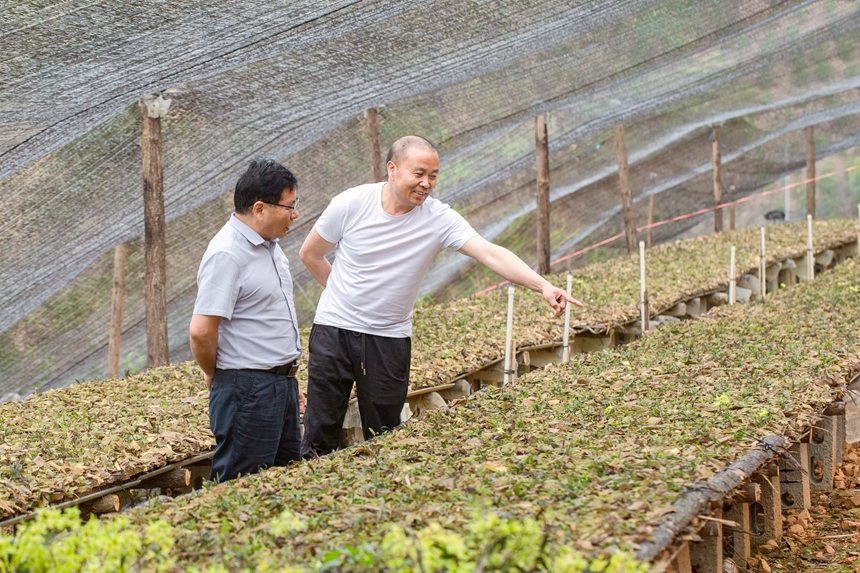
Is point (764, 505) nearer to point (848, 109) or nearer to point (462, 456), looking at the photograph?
point (462, 456)

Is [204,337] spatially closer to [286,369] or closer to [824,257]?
[286,369]

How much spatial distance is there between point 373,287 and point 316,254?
0.39m

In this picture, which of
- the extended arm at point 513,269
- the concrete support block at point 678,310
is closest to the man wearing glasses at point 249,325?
the extended arm at point 513,269

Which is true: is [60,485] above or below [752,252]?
below

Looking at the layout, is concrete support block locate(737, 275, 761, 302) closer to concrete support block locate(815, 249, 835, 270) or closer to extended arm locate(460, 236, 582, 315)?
concrete support block locate(815, 249, 835, 270)

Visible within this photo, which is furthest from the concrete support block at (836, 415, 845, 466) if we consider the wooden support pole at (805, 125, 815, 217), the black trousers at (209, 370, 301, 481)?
the wooden support pole at (805, 125, 815, 217)

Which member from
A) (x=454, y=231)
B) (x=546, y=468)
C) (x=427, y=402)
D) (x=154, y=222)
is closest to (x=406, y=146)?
(x=454, y=231)

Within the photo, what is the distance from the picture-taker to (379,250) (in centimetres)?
525

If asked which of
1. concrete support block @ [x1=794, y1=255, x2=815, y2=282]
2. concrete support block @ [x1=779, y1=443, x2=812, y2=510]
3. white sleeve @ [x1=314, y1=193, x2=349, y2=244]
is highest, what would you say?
concrete support block @ [x1=794, y1=255, x2=815, y2=282]

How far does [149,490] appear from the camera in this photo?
6234mm

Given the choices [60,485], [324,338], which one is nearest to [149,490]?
[60,485]

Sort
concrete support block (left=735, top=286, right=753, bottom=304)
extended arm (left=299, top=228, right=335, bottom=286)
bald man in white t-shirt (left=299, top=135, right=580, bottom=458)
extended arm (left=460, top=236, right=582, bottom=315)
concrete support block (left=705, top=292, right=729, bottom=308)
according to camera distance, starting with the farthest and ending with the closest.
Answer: concrete support block (left=735, top=286, right=753, bottom=304) < concrete support block (left=705, top=292, right=729, bottom=308) < extended arm (left=299, top=228, right=335, bottom=286) < bald man in white t-shirt (left=299, top=135, right=580, bottom=458) < extended arm (left=460, top=236, right=582, bottom=315)

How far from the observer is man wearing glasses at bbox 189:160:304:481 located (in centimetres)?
459

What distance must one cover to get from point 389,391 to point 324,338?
39 centimetres
